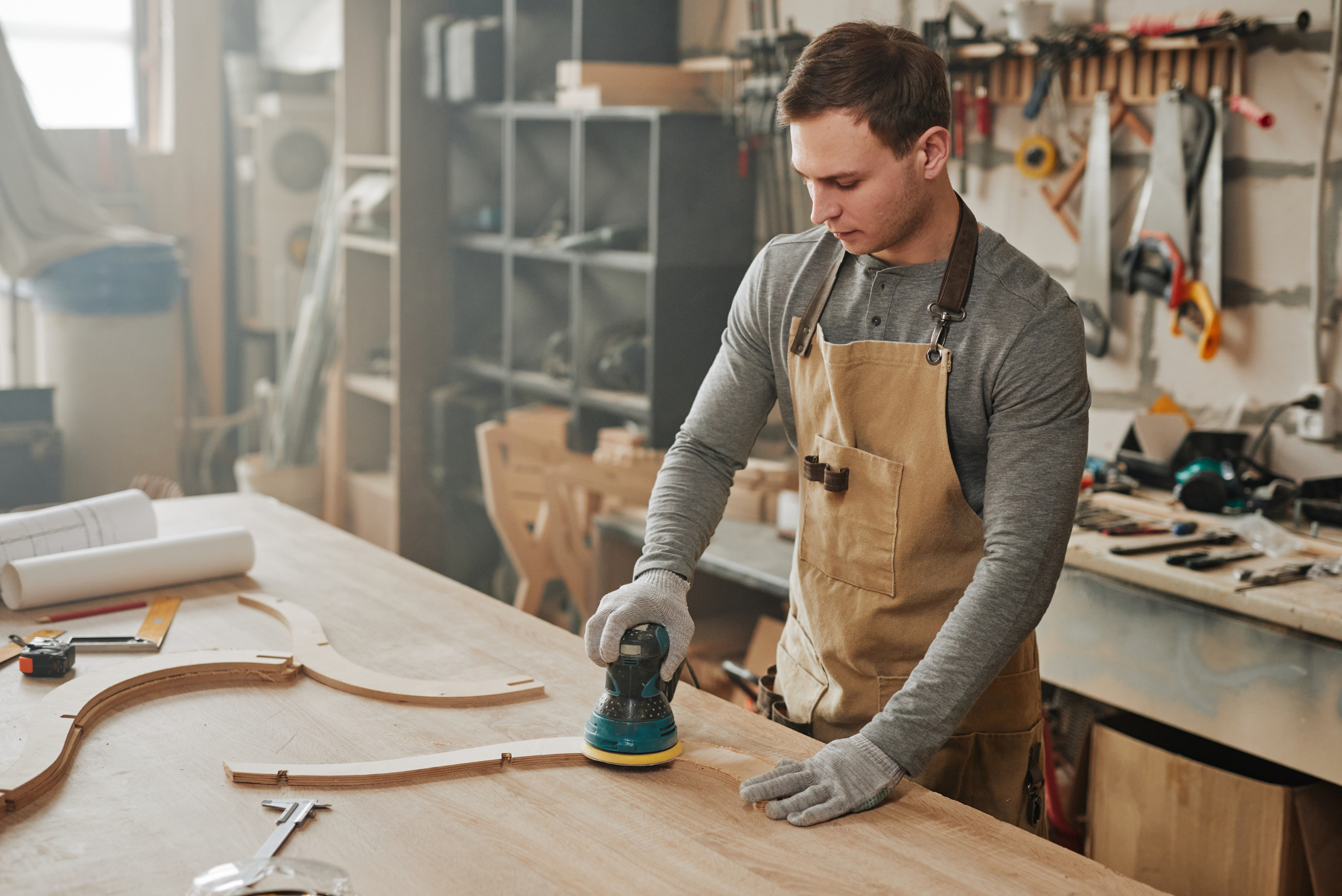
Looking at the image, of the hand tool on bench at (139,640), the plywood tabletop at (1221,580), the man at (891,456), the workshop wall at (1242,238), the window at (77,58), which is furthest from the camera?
the window at (77,58)

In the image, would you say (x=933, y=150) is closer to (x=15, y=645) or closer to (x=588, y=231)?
(x=15, y=645)

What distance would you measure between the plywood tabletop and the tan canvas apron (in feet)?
1.49

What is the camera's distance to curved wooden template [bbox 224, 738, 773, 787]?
1.43 meters

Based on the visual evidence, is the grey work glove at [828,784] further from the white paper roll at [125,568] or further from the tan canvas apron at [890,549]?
the white paper roll at [125,568]

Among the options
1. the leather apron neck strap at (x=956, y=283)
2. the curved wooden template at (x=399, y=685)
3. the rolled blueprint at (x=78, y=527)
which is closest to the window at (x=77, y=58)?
the rolled blueprint at (x=78, y=527)

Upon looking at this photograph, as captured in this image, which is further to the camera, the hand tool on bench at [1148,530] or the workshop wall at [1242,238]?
the workshop wall at [1242,238]

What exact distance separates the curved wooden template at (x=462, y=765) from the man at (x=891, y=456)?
0.30 feet

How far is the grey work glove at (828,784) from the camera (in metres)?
1.38

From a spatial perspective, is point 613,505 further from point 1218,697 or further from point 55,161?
point 55,161

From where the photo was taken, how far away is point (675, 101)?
3.75 metres

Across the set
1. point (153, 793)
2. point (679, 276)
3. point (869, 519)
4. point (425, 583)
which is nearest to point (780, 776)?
point (869, 519)

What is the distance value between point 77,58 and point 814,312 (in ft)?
18.3

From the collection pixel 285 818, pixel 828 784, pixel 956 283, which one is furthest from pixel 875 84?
pixel 285 818

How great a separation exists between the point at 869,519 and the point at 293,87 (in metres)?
5.14
